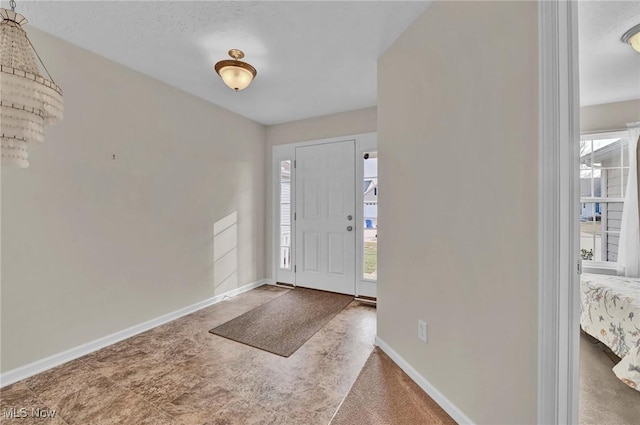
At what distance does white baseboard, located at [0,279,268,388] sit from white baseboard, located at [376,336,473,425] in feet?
6.91

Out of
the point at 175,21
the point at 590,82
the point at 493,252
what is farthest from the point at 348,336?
the point at 590,82

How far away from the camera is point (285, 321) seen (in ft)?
9.05

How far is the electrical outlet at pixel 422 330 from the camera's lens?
172cm

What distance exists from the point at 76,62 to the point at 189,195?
139 cm

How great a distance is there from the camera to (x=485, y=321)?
51.8 inches

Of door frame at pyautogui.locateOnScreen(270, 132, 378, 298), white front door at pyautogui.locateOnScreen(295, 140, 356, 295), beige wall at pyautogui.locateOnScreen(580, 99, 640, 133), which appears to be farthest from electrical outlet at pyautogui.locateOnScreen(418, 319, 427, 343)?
beige wall at pyautogui.locateOnScreen(580, 99, 640, 133)

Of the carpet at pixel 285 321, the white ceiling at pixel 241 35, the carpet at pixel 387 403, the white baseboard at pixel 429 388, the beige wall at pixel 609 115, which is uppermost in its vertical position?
the white ceiling at pixel 241 35

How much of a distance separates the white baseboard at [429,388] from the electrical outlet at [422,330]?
0.24 m

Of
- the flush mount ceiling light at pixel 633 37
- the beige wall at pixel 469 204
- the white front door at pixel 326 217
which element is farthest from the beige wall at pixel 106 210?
the flush mount ceiling light at pixel 633 37

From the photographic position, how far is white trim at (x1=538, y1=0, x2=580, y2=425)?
1.03m

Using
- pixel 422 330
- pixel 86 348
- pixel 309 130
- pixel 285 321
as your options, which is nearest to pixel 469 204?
pixel 422 330

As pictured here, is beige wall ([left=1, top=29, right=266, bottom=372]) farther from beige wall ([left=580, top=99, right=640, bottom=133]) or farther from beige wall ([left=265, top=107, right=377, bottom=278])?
beige wall ([left=580, top=99, right=640, bottom=133])

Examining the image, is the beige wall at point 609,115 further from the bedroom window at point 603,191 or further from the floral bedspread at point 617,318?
the floral bedspread at point 617,318

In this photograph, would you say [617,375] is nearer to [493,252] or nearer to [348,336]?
[493,252]
